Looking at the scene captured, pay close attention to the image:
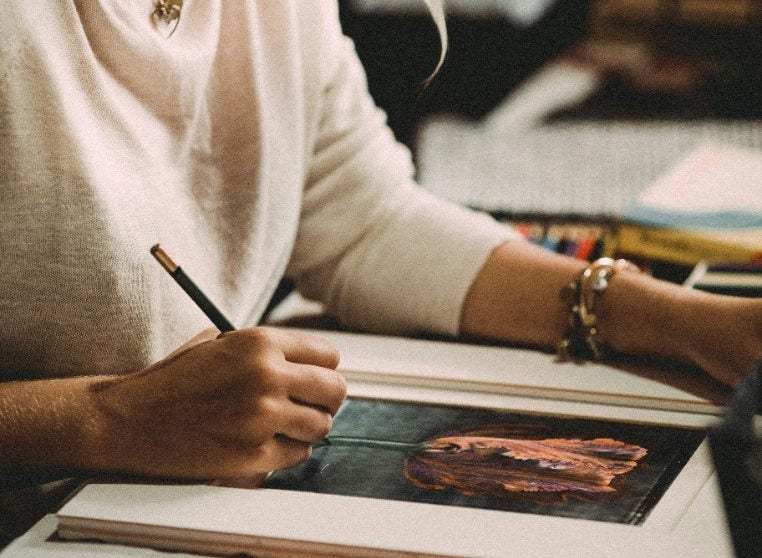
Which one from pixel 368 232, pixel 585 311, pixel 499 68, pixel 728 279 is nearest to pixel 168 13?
pixel 368 232

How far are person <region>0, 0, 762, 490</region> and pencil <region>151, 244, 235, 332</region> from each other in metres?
0.03

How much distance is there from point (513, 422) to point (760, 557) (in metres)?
0.19

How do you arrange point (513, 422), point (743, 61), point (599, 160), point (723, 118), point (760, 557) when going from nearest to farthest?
point (760, 557)
point (513, 422)
point (599, 160)
point (723, 118)
point (743, 61)

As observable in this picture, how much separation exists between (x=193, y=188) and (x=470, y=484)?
0.30 metres

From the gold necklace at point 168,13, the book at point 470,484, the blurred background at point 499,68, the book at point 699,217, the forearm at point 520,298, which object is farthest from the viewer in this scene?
the blurred background at point 499,68

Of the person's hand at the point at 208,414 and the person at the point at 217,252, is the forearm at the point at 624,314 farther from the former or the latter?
the person's hand at the point at 208,414

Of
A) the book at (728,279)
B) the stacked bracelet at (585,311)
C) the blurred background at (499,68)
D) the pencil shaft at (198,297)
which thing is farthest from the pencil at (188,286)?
the blurred background at (499,68)

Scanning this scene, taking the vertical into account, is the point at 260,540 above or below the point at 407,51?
below

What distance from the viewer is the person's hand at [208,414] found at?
1.78 ft

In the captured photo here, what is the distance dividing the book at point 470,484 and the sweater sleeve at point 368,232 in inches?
4.4

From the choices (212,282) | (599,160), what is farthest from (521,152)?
(212,282)

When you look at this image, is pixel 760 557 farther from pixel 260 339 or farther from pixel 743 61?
pixel 743 61

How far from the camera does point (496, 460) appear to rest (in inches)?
22.8

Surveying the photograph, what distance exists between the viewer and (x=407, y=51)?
1511 mm
